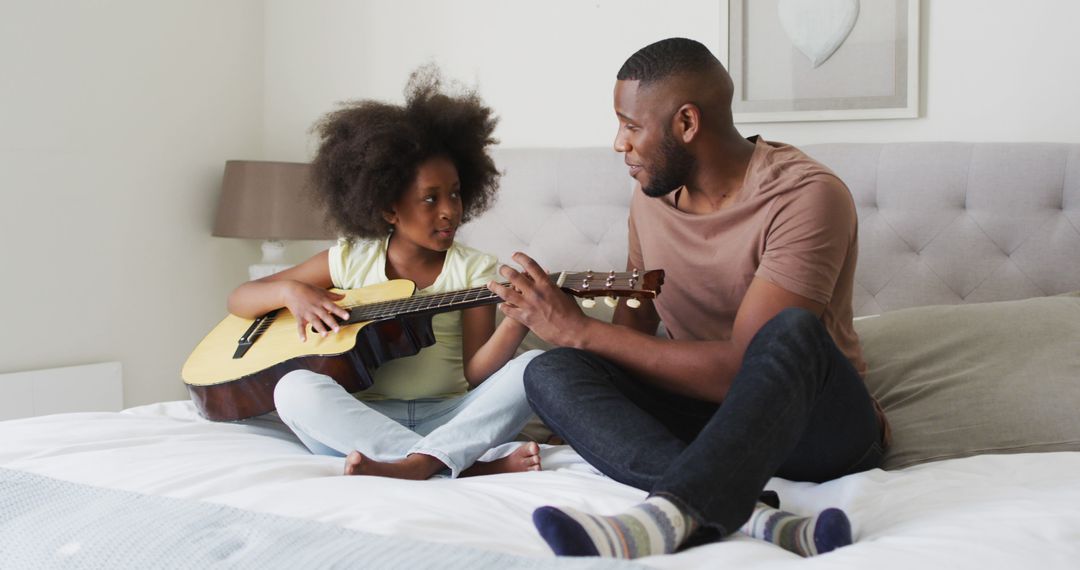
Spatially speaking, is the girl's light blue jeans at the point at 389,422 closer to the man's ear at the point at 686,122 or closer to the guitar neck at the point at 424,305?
the guitar neck at the point at 424,305

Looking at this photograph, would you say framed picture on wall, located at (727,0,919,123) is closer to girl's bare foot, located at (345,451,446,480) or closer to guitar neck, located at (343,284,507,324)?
guitar neck, located at (343,284,507,324)

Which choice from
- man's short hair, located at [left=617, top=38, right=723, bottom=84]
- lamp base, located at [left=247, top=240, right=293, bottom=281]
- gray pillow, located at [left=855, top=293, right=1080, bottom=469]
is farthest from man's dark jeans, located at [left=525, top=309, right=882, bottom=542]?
lamp base, located at [left=247, top=240, right=293, bottom=281]

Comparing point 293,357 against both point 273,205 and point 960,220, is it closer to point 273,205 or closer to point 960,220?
point 273,205

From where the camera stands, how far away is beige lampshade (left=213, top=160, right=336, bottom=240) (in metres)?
3.08

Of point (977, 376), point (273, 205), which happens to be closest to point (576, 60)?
point (273, 205)

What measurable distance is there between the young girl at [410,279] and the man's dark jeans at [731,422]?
18 centimetres

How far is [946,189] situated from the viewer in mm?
2336

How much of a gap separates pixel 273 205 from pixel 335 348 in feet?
4.32

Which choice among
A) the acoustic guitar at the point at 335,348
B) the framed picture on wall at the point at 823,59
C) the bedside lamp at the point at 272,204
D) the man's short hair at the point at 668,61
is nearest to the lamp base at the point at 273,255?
the bedside lamp at the point at 272,204

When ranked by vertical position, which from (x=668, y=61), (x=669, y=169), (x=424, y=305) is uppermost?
(x=668, y=61)

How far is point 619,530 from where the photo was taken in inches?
45.0

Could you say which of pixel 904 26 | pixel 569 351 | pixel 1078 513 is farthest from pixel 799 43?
pixel 1078 513

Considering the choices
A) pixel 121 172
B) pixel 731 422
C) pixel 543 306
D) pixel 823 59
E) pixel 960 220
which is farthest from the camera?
pixel 121 172

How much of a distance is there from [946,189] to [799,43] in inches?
→ 21.8
